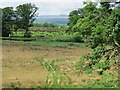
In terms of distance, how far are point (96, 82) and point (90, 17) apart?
346 inches

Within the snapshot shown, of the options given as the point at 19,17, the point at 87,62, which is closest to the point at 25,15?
the point at 19,17

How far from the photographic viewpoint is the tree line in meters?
61.6

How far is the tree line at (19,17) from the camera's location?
2424 inches

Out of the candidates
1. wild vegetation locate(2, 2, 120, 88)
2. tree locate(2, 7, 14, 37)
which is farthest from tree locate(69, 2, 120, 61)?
tree locate(2, 7, 14, 37)

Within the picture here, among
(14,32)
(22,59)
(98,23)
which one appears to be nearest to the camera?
(98,23)

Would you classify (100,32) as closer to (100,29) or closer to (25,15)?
(100,29)

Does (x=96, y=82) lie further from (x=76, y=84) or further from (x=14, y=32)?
(x=14, y=32)

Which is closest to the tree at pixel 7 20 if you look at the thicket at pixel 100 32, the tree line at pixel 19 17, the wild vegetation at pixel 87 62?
the tree line at pixel 19 17

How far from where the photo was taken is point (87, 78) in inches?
803

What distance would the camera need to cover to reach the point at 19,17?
2581 inches

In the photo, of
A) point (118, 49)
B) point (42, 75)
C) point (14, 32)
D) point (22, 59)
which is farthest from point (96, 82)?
point (14, 32)

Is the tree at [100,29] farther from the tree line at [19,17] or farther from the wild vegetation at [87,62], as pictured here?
the tree line at [19,17]

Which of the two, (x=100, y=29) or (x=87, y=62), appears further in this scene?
(x=87, y=62)

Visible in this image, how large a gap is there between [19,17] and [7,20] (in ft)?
13.4
